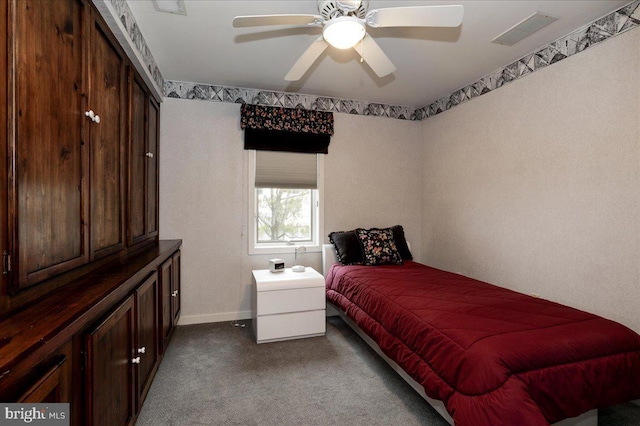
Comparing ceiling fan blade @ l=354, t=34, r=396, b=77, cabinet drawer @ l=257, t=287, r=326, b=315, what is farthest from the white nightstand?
ceiling fan blade @ l=354, t=34, r=396, b=77

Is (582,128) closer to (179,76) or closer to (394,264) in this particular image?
(394,264)

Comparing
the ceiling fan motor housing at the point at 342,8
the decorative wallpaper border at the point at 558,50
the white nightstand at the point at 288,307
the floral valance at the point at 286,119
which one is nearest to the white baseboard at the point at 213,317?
the white nightstand at the point at 288,307

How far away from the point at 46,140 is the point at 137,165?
1.35m

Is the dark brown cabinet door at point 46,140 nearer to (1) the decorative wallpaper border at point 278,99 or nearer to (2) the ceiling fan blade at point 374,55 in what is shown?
(2) the ceiling fan blade at point 374,55

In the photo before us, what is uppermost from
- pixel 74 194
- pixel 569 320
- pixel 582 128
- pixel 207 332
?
pixel 582 128

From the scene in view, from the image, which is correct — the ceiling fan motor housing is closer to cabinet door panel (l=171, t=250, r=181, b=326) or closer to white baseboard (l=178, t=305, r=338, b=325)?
cabinet door panel (l=171, t=250, r=181, b=326)

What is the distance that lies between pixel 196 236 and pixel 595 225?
356 cm

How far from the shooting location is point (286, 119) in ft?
11.8

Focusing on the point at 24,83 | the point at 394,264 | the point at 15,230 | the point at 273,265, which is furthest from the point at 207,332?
the point at 24,83

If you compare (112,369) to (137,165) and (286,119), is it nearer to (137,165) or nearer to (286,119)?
(137,165)

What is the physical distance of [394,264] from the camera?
3.53m

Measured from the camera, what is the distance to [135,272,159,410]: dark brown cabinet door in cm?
180

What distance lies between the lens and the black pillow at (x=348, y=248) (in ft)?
11.6

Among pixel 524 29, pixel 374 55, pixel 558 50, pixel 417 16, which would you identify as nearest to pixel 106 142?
pixel 374 55
